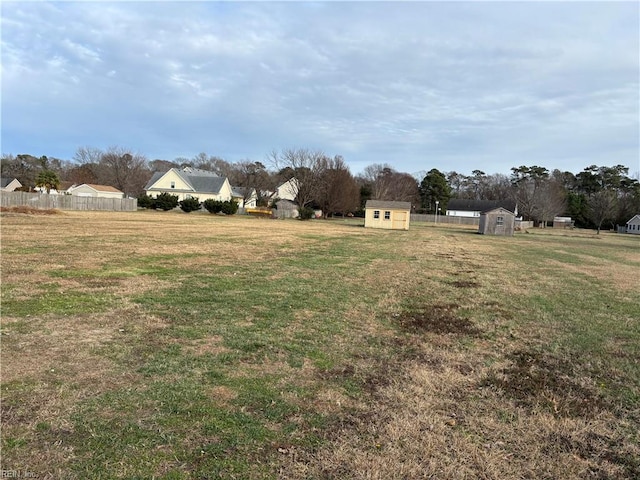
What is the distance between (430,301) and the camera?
8.12 m

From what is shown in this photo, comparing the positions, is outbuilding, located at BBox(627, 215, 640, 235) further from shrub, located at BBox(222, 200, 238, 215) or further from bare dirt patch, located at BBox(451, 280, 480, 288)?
bare dirt patch, located at BBox(451, 280, 480, 288)

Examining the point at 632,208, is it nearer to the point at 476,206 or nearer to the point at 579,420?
the point at 476,206

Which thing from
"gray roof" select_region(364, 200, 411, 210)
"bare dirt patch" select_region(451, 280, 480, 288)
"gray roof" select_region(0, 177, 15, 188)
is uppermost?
"gray roof" select_region(0, 177, 15, 188)

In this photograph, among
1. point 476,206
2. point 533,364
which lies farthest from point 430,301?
point 476,206

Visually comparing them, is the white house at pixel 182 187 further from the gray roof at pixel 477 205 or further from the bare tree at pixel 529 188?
the bare tree at pixel 529 188

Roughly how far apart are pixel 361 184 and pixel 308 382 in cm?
8211

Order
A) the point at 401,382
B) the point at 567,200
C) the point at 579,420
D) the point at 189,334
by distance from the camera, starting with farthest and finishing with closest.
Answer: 1. the point at 567,200
2. the point at 189,334
3. the point at 401,382
4. the point at 579,420

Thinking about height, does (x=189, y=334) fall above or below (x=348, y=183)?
below

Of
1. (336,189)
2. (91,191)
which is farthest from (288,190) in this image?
(91,191)

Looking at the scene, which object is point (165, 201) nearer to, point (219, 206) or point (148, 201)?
point (148, 201)

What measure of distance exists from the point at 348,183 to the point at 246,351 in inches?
2471

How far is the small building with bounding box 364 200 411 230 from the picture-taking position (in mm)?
42531

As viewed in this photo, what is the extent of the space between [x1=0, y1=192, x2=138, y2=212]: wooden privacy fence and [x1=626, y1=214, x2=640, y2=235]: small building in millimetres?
76406

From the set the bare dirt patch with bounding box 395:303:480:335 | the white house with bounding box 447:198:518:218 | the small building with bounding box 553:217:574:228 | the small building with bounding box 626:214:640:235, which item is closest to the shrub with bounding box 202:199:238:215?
the white house with bounding box 447:198:518:218
